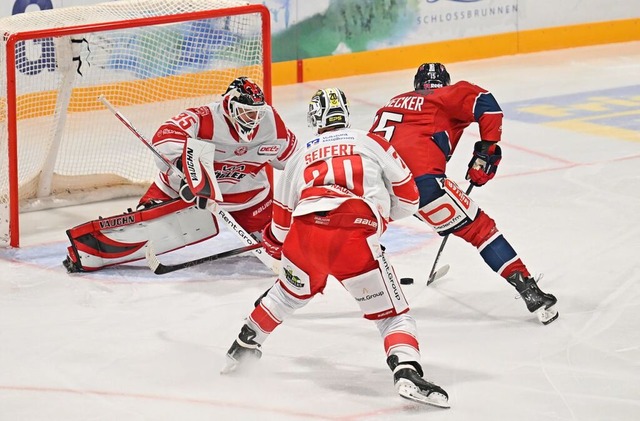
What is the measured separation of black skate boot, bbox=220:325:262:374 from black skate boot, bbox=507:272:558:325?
1033 millimetres

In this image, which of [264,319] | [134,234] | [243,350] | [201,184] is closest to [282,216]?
[264,319]

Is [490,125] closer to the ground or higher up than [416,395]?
higher up

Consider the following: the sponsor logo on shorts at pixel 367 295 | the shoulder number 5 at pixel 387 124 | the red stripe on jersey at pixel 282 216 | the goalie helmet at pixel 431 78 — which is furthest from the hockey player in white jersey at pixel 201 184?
the sponsor logo on shorts at pixel 367 295

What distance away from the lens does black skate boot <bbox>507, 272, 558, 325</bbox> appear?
4395 mm

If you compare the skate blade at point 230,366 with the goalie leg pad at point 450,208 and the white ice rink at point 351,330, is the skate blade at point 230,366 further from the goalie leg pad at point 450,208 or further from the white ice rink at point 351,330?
the goalie leg pad at point 450,208

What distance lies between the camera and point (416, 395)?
358 cm

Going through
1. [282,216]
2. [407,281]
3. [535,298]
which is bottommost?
[407,281]

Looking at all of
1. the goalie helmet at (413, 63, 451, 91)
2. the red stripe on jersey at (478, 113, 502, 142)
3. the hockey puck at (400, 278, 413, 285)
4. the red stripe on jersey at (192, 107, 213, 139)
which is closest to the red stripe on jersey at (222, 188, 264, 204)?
the red stripe on jersey at (192, 107, 213, 139)

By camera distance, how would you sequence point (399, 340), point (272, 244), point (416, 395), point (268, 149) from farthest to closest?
point (268, 149) → point (272, 244) → point (399, 340) → point (416, 395)

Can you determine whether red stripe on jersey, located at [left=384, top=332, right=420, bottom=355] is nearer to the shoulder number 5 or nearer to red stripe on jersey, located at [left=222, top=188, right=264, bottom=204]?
the shoulder number 5

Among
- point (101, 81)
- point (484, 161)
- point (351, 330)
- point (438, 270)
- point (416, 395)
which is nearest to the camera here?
point (416, 395)

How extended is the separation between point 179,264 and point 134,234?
0.73ft

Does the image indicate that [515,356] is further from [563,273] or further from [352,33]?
[352,33]

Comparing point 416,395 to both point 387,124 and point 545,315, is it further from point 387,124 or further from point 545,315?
point 387,124
